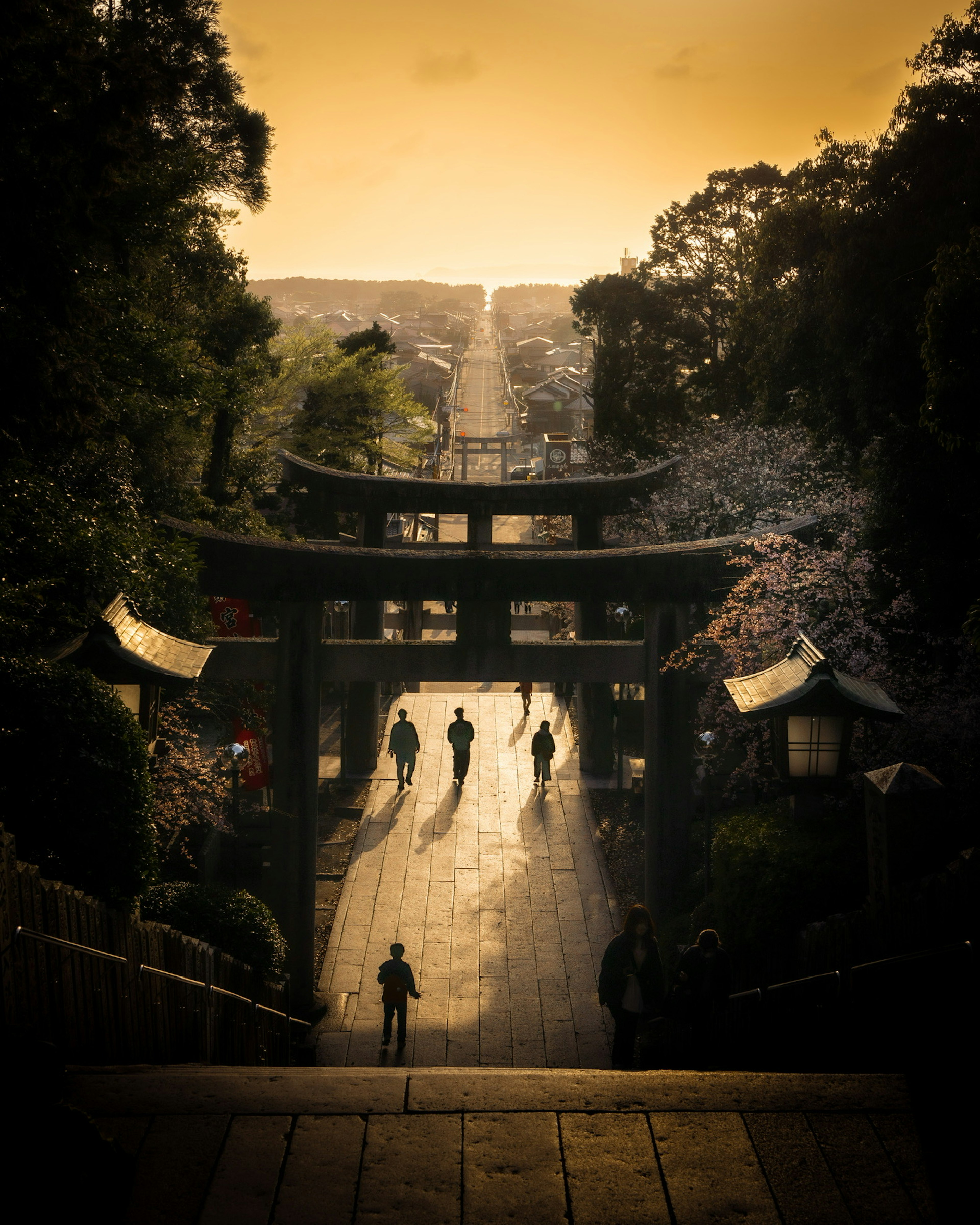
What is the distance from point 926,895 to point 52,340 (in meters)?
8.94

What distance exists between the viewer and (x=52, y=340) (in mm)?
10133

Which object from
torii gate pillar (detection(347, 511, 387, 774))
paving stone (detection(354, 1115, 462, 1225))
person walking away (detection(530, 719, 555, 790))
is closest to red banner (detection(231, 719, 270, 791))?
torii gate pillar (detection(347, 511, 387, 774))

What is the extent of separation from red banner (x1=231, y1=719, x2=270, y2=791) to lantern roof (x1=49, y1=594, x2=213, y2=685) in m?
9.30

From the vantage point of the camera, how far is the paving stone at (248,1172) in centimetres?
455

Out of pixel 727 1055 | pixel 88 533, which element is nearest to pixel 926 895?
pixel 727 1055

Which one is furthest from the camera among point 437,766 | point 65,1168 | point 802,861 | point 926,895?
point 437,766

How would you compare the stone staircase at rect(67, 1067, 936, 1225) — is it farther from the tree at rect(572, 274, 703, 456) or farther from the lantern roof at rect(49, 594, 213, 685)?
the tree at rect(572, 274, 703, 456)

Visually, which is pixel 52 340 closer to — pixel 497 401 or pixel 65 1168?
pixel 65 1168

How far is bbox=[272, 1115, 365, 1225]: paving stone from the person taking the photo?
456 centimetres

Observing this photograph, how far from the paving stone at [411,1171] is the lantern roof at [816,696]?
5052 millimetres

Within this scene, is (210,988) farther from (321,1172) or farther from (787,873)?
(787,873)

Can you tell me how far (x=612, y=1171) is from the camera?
487cm

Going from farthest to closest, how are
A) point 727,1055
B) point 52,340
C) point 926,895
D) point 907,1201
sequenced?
point 52,340 → point 727,1055 → point 926,895 → point 907,1201

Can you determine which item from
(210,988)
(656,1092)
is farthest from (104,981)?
(656,1092)
